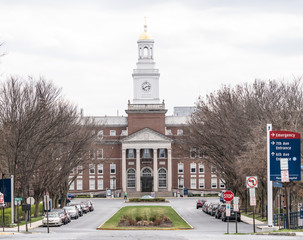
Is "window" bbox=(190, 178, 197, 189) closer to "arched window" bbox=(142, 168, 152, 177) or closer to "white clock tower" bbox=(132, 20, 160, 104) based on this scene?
"arched window" bbox=(142, 168, 152, 177)

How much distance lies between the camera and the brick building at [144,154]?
12581 cm

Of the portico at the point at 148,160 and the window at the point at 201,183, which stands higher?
the portico at the point at 148,160

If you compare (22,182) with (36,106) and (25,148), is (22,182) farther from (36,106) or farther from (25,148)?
(36,106)

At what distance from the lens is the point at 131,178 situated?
424 feet

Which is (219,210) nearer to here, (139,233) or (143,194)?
(139,233)

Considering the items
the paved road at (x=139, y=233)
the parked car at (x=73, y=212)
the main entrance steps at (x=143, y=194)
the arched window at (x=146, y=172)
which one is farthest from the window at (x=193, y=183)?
the paved road at (x=139, y=233)

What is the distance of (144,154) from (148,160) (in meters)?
1.49

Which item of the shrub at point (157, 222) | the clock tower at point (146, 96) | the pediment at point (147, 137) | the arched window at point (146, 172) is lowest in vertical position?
the shrub at point (157, 222)

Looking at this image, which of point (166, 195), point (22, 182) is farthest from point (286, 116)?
point (166, 195)

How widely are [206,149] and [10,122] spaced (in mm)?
24516

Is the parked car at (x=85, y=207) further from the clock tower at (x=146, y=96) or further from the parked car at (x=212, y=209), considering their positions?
the clock tower at (x=146, y=96)

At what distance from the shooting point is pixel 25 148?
5634 centimetres

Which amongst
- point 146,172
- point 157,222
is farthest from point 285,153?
point 146,172

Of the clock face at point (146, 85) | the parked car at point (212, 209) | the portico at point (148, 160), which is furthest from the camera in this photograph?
the portico at point (148, 160)
